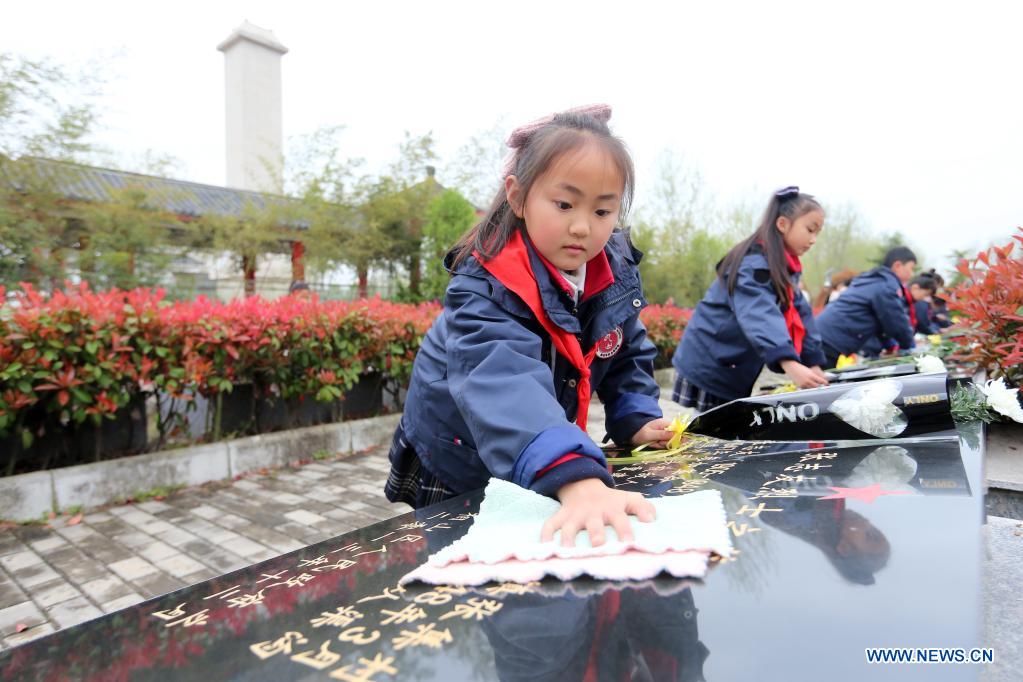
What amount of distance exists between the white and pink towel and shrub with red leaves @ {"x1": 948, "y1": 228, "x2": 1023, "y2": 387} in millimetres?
1514

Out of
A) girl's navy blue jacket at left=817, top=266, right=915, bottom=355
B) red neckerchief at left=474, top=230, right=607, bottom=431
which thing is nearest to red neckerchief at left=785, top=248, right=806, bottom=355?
girl's navy blue jacket at left=817, top=266, right=915, bottom=355

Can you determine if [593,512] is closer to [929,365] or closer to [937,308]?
[929,365]

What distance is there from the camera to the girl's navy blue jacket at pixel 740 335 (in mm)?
2768

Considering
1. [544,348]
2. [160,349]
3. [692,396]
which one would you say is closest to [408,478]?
[544,348]

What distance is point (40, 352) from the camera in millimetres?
3211

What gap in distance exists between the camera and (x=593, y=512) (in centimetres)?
93

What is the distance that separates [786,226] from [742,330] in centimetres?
54

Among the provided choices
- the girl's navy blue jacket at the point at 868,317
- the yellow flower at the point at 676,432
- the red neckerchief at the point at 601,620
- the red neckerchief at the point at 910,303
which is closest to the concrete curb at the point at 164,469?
the yellow flower at the point at 676,432

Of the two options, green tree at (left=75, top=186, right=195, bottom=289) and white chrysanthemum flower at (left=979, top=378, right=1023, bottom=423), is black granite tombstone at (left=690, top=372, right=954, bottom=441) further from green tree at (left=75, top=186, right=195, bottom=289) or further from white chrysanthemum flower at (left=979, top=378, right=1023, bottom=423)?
green tree at (left=75, top=186, right=195, bottom=289)

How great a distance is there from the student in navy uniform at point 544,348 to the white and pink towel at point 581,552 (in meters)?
0.03

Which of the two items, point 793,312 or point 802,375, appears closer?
point 802,375

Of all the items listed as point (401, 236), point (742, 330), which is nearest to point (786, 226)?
point (742, 330)

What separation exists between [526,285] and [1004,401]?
1398mm

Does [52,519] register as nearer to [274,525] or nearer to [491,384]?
[274,525]
